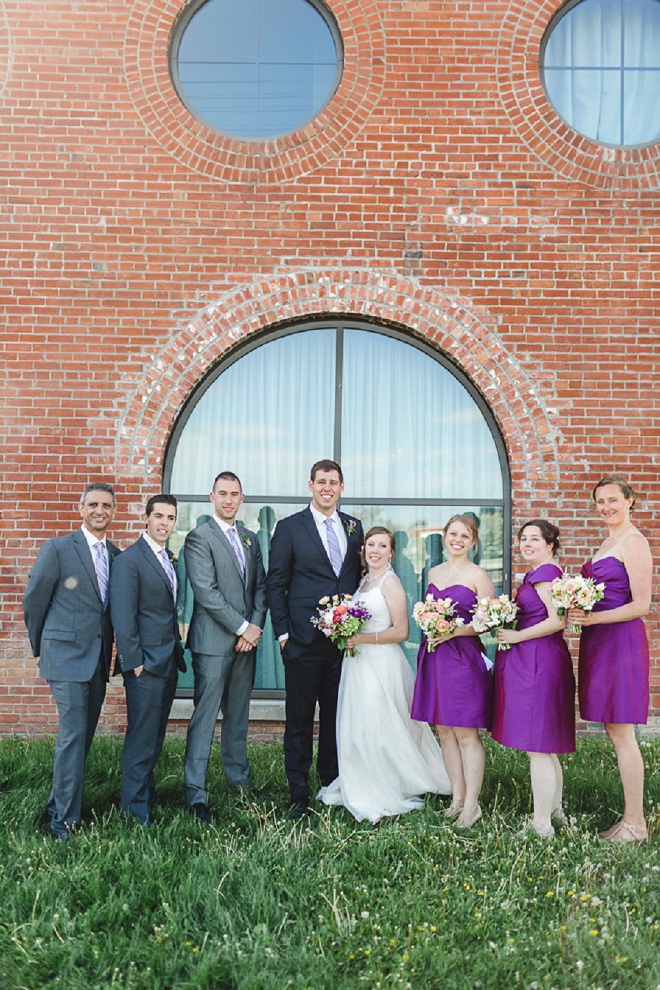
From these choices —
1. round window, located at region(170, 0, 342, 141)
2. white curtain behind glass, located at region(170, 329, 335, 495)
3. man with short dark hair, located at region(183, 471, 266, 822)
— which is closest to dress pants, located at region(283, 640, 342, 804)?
man with short dark hair, located at region(183, 471, 266, 822)

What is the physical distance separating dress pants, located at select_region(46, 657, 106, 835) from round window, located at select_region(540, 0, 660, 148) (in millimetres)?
6394

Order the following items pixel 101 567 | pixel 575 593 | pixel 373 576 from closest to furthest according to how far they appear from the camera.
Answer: pixel 575 593 → pixel 101 567 → pixel 373 576

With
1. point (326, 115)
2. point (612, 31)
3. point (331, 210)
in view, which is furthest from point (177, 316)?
point (612, 31)

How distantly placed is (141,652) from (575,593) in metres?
2.62

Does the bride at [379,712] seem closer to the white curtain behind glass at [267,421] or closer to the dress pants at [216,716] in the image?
the dress pants at [216,716]

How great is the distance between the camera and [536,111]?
7449 millimetres

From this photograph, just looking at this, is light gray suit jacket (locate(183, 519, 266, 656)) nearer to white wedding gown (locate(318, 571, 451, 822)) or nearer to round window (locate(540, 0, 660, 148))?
white wedding gown (locate(318, 571, 451, 822))

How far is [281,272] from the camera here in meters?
7.39

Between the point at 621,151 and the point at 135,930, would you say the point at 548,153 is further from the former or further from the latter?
the point at 135,930

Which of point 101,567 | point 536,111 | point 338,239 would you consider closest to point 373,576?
point 101,567

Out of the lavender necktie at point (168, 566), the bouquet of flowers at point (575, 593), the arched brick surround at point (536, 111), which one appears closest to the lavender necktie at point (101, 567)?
the lavender necktie at point (168, 566)

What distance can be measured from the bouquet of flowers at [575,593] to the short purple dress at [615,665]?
9.1 inches

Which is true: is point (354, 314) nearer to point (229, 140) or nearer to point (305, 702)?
point (229, 140)

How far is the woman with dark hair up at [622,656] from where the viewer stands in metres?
4.91
